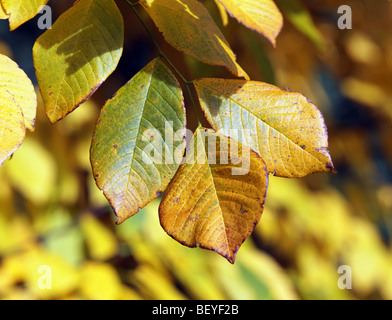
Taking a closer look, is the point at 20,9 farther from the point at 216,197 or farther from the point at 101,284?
the point at 101,284

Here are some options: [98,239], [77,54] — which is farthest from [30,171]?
[77,54]

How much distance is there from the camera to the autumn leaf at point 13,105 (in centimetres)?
31

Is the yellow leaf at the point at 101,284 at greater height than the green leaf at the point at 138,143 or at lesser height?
lesser

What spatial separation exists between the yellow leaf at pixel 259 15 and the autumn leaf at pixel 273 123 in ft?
0.27

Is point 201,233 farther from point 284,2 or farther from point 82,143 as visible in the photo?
point 82,143

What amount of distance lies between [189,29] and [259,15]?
101 mm

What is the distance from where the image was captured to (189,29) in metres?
0.37

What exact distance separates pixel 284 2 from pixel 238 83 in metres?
0.39

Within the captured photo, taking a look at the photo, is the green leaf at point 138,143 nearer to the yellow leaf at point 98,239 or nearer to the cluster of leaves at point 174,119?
the cluster of leaves at point 174,119

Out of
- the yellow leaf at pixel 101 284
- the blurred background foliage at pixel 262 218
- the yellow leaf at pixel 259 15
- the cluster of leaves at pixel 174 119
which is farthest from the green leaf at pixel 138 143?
the yellow leaf at pixel 101 284

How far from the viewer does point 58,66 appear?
35cm

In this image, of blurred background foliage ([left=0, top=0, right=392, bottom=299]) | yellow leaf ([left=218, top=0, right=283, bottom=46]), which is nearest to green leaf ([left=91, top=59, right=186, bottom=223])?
yellow leaf ([left=218, top=0, right=283, bottom=46])
